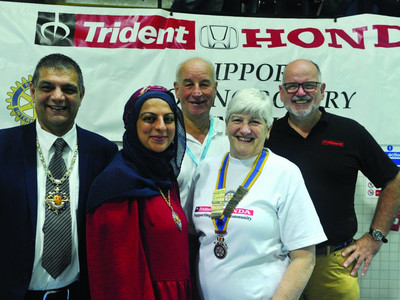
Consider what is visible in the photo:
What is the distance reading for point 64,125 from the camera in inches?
75.5

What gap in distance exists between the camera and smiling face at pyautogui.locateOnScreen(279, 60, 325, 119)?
8.09 feet

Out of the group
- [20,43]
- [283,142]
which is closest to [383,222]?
[283,142]

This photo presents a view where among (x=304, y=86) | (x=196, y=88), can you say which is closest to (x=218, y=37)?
(x=196, y=88)

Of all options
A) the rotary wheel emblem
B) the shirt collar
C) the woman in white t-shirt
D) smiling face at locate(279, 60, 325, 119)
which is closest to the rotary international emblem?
the shirt collar

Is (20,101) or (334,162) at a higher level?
(20,101)

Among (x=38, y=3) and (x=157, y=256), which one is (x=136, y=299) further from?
(x=38, y=3)

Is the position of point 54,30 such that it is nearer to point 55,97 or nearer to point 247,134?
point 55,97

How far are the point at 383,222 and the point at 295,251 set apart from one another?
1.16 m

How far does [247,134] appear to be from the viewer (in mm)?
1849

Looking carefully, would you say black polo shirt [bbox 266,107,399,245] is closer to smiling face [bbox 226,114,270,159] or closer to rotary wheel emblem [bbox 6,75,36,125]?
smiling face [bbox 226,114,270,159]

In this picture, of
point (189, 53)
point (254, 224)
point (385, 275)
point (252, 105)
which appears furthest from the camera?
point (385, 275)

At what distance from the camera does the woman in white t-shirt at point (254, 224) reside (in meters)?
1.72

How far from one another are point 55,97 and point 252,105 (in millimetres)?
854

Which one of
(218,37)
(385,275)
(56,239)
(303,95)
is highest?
(218,37)
